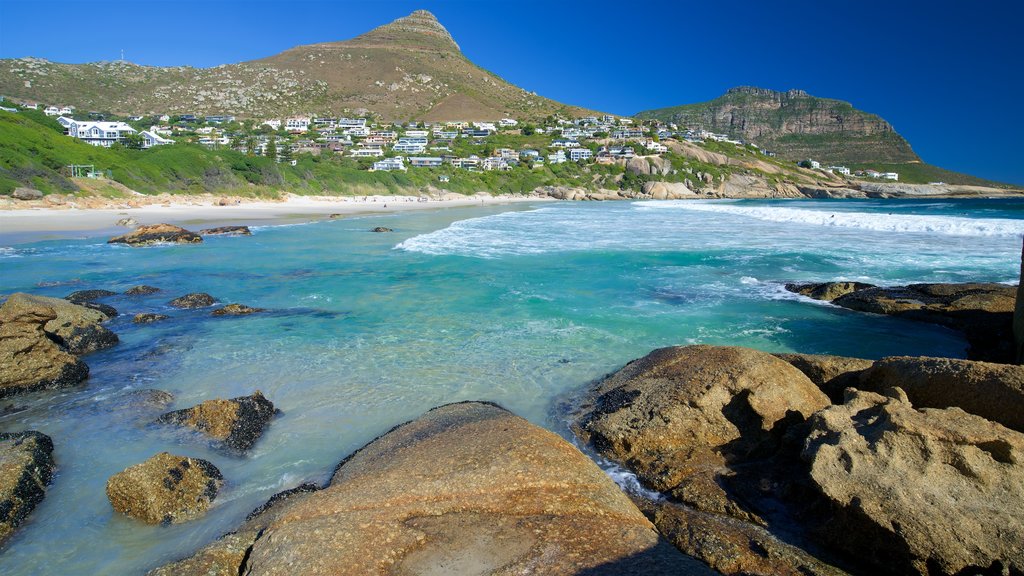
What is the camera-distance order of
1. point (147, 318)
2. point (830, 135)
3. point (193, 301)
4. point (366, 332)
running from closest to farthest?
point (366, 332) < point (147, 318) < point (193, 301) < point (830, 135)

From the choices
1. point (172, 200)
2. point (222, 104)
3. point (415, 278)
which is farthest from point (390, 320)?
point (222, 104)

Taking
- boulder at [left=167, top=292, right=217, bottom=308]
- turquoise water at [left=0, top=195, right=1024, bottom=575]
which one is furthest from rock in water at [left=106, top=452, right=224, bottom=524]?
boulder at [left=167, top=292, right=217, bottom=308]

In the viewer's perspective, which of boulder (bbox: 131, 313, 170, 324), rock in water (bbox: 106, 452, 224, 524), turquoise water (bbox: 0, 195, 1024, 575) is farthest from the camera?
boulder (bbox: 131, 313, 170, 324)

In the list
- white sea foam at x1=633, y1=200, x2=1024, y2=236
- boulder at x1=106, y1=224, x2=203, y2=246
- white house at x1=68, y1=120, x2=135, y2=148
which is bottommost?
boulder at x1=106, y1=224, x2=203, y2=246

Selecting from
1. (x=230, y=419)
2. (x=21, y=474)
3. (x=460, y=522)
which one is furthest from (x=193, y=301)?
(x=460, y=522)

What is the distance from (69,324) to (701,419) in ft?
33.2

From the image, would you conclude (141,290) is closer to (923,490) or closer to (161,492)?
(161,492)

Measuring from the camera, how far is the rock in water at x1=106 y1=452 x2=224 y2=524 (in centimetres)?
433

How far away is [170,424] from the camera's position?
598cm

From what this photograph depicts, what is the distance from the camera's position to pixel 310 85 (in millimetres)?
135375

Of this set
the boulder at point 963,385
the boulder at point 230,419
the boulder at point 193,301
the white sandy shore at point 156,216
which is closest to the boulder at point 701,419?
the boulder at point 963,385

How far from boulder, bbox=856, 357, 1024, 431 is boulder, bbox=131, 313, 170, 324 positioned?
40.7ft

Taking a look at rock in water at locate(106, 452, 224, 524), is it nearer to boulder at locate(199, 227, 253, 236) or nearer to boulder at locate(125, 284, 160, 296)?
boulder at locate(125, 284, 160, 296)

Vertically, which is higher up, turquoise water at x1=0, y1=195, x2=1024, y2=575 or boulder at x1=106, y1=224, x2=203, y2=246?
boulder at x1=106, y1=224, x2=203, y2=246
